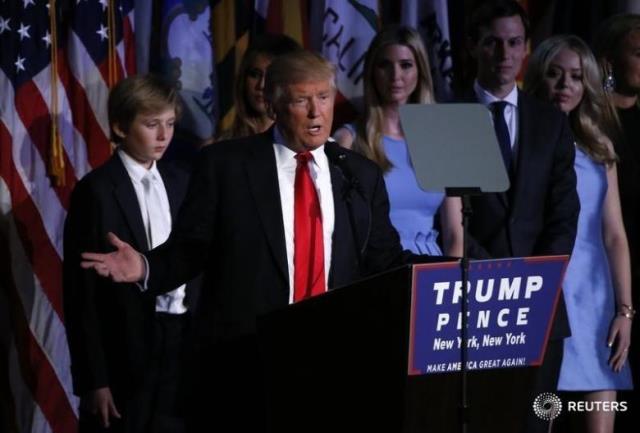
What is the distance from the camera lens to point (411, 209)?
416cm

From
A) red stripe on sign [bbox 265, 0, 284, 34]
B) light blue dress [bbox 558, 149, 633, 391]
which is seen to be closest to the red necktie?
light blue dress [bbox 558, 149, 633, 391]

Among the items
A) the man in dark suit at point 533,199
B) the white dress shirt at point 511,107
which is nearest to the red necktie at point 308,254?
the man in dark suit at point 533,199

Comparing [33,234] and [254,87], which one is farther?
[33,234]

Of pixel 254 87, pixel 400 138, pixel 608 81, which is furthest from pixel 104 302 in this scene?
pixel 608 81

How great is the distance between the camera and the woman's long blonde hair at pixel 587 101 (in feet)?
14.1

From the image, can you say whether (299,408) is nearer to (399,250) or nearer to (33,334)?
(399,250)

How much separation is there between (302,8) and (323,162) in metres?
1.96

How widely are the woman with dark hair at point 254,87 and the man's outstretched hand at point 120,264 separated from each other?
124cm

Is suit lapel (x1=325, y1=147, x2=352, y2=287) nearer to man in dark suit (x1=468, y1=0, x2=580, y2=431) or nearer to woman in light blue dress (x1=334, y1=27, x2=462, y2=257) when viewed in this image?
man in dark suit (x1=468, y1=0, x2=580, y2=431)

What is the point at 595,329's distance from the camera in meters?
4.30

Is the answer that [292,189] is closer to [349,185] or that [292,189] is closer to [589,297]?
[349,185]

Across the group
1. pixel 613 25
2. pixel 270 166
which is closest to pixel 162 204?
pixel 270 166

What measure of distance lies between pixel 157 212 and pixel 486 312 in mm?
1703

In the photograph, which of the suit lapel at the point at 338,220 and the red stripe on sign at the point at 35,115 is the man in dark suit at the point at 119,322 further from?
the suit lapel at the point at 338,220
